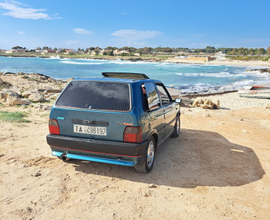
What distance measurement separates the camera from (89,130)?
3670 mm

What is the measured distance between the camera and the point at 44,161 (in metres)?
4.55

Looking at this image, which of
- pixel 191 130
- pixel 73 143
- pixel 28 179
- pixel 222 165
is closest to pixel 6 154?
pixel 28 179

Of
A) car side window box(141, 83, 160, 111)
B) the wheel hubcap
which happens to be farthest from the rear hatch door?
the wheel hubcap

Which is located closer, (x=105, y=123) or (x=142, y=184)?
(x=105, y=123)

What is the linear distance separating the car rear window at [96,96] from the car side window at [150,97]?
17.4 inches

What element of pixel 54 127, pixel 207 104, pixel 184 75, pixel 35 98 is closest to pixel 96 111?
pixel 54 127

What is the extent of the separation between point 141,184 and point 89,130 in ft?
4.23

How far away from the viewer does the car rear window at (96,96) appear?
363cm

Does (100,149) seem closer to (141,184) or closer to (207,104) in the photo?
(141,184)

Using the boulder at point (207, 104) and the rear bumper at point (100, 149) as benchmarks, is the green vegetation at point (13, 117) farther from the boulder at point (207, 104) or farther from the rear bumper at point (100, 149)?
the boulder at point (207, 104)

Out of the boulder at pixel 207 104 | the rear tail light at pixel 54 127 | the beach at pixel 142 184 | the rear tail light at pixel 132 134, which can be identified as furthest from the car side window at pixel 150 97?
the boulder at pixel 207 104

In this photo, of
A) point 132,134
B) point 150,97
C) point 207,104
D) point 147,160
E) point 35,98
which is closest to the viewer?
point 132,134

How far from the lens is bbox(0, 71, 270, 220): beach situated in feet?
10.0

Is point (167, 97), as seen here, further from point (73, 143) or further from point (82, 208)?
point (82, 208)
